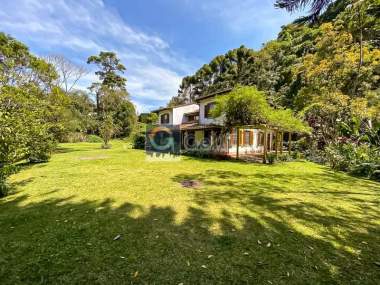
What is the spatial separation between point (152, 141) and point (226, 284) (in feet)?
75.4

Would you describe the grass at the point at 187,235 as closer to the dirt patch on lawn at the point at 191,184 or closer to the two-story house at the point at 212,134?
the dirt patch on lawn at the point at 191,184

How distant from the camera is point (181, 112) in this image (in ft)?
83.5

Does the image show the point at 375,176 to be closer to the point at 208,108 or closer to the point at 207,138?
the point at 207,138

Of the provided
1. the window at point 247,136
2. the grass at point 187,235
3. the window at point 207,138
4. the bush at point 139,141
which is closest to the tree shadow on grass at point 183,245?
the grass at point 187,235

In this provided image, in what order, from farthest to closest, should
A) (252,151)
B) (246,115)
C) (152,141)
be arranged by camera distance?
(152,141)
(252,151)
(246,115)

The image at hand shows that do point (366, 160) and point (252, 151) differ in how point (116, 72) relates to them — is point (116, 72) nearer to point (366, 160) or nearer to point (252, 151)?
point (252, 151)

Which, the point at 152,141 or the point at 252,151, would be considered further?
the point at 152,141

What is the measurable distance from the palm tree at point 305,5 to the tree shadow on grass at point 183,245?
187 inches

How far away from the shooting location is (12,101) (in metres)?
7.68

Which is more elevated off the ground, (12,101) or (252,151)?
(12,101)

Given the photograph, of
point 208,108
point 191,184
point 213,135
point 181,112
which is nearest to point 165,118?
point 181,112

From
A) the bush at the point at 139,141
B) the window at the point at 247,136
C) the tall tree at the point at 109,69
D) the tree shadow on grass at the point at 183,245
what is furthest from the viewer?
the tall tree at the point at 109,69

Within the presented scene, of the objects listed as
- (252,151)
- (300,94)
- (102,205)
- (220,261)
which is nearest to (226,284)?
(220,261)

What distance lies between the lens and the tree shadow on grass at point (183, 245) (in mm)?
2955
